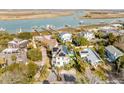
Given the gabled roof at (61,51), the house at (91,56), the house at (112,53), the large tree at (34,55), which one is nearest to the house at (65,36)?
the gabled roof at (61,51)

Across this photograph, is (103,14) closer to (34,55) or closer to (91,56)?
(91,56)

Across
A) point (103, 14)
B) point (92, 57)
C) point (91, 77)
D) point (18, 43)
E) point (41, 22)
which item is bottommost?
point (91, 77)

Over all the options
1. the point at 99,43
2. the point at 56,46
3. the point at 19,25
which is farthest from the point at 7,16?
the point at 99,43

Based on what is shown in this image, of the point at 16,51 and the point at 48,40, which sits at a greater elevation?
the point at 48,40

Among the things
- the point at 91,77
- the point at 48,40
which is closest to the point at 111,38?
the point at 91,77

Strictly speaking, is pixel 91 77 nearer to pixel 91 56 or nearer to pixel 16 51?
pixel 91 56

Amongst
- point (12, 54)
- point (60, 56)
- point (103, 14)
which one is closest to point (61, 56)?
point (60, 56)
